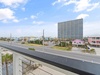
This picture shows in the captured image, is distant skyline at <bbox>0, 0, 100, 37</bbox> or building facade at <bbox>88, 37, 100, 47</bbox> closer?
distant skyline at <bbox>0, 0, 100, 37</bbox>

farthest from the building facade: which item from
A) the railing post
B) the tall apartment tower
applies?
the railing post

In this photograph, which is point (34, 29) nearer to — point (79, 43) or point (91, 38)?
point (79, 43)

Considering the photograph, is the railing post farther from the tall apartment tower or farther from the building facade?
the building facade

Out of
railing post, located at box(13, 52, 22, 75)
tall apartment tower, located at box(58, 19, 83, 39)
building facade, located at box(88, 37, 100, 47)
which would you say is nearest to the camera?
railing post, located at box(13, 52, 22, 75)

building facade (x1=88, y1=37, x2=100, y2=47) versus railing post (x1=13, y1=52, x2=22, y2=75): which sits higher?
railing post (x1=13, y1=52, x2=22, y2=75)

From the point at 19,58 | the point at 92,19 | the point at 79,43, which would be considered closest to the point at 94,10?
the point at 92,19

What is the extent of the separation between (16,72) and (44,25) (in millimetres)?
20029

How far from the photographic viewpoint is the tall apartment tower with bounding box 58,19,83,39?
92.6 feet

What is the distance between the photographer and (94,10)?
12352 mm

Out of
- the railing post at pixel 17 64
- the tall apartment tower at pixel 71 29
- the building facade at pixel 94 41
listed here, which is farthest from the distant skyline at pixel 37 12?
the tall apartment tower at pixel 71 29

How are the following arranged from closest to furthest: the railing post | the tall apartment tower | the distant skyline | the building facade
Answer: the railing post → the distant skyline → the building facade → the tall apartment tower

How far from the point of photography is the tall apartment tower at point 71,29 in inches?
1111

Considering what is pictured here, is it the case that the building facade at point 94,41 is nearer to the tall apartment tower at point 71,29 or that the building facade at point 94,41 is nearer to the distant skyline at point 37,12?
the tall apartment tower at point 71,29

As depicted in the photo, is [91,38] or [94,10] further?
[91,38]
